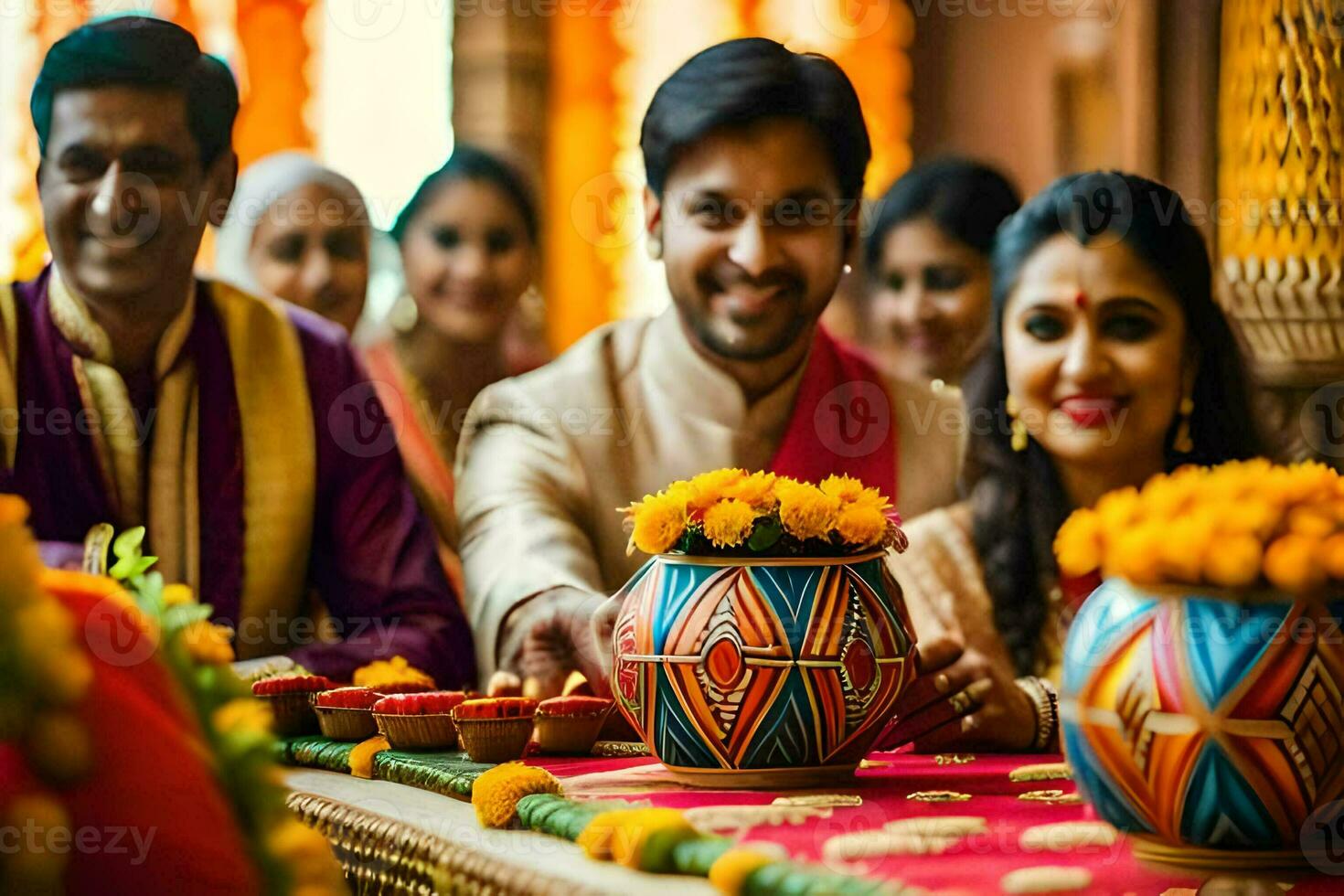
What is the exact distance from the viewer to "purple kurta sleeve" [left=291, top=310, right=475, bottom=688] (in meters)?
2.77

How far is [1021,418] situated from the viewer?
257cm

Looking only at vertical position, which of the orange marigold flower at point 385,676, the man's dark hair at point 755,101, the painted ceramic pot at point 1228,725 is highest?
the man's dark hair at point 755,101

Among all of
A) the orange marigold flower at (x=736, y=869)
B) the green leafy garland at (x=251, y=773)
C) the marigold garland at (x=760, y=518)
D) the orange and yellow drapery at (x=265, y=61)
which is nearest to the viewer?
the green leafy garland at (x=251, y=773)

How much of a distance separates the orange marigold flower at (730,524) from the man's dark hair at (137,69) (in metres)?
1.75

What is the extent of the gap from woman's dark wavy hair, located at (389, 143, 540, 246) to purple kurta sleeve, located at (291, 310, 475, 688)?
358 mm

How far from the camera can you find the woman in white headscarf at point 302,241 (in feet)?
10.3

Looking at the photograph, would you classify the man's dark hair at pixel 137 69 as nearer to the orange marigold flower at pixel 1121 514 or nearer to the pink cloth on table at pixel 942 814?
the pink cloth on table at pixel 942 814

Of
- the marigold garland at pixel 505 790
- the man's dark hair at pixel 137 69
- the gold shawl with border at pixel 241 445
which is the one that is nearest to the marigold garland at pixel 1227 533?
the marigold garland at pixel 505 790

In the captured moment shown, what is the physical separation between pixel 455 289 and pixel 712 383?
1.89ft

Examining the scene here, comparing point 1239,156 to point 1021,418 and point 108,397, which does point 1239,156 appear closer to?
point 1021,418

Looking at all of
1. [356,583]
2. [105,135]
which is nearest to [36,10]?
[105,135]

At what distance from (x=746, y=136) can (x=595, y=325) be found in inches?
42.7

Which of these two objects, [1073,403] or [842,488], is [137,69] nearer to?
[1073,403]

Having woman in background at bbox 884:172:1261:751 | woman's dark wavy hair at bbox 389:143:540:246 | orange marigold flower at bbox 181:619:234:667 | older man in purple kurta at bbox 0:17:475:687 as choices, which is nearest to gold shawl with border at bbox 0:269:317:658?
older man in purple kurta at bbox 0:17:475:687
